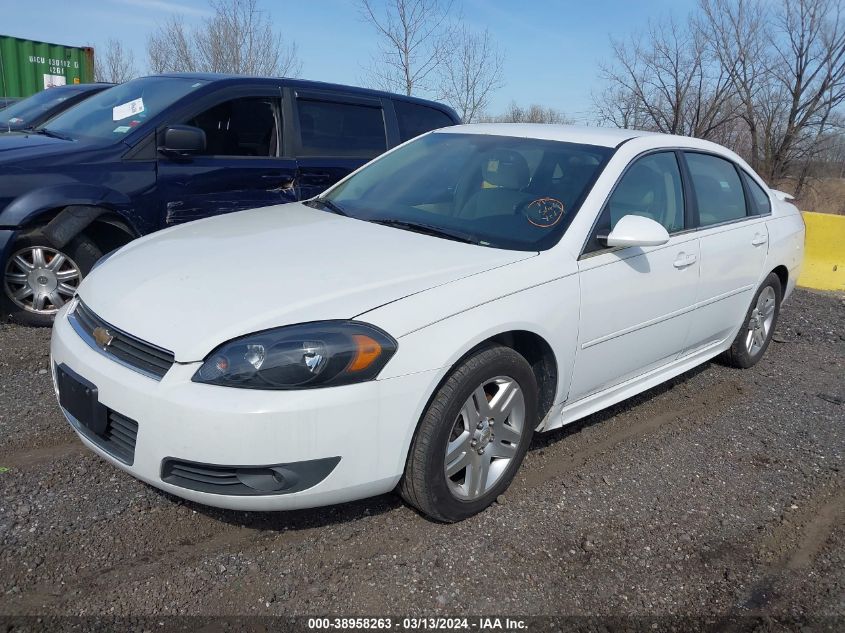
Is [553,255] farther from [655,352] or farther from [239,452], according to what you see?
[239,452]

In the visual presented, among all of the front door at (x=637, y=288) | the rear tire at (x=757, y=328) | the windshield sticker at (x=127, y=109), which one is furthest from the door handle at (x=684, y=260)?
the windshield sticker at (x=127, y=109)

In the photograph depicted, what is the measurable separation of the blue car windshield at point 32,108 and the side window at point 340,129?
2893mm

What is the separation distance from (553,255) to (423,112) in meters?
3.89

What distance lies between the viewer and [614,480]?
11.3ft

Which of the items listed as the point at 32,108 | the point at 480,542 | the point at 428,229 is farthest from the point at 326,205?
the point at 32,108

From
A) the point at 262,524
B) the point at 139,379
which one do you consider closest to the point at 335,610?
the point at 262,524

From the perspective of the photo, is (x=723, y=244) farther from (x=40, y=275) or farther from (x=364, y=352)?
(x=40, y=275)

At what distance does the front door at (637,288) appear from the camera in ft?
10.8

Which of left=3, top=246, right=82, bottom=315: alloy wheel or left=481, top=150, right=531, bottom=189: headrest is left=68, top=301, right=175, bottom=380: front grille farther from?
left=3, top=246, right=82, bottom=315: alloy wheel

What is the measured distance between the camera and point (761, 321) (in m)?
5.18

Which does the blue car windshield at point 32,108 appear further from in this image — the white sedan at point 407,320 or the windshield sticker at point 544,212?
the windshield sticker at point 544,212

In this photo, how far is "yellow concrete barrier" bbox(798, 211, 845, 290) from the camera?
8.19m

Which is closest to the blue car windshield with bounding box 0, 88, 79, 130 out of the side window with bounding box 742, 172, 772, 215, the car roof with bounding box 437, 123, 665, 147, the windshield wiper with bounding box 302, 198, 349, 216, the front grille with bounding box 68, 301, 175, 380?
the windshield wiper with bounding box 302, 198, 349, 216

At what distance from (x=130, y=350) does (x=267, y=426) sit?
630mm
